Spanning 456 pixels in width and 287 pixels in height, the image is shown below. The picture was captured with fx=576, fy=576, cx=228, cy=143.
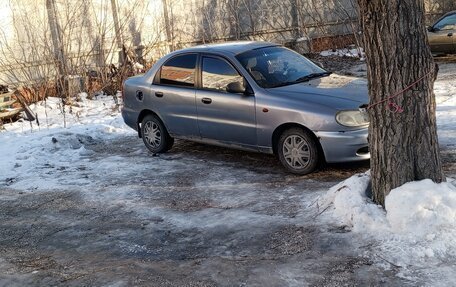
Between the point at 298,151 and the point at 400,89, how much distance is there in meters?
2.35

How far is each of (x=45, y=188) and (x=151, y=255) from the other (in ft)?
10.6

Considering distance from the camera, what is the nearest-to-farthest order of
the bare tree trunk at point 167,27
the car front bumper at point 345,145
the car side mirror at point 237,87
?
1. the car front bumper at point 345,145
2. the car side mirror at point 237,87
3. the bare tree trunk at point 167,27

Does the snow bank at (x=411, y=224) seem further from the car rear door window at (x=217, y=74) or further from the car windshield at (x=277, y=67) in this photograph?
the car rear door window at (x=217, y=74)

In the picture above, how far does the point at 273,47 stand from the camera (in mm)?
8359

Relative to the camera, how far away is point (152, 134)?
9.01 meters

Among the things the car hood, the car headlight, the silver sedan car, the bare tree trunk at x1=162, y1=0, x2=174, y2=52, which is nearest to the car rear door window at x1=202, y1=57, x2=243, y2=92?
the silver sedan car

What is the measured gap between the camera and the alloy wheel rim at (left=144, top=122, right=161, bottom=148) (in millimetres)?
8938

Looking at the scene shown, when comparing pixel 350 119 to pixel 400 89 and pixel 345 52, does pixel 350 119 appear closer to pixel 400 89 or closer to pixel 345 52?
pixel 400 89

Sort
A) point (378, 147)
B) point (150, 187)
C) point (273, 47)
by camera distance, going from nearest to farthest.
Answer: point (378, 147) < point (150, 187) < point (273, 47)

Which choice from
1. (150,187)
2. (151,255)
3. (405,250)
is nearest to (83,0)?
(150,187)

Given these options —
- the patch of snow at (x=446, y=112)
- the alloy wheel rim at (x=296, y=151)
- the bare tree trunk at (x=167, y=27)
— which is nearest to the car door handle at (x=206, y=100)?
the alloy wheel rim at (x=296, y=151)

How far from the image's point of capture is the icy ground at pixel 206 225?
443 centimetres

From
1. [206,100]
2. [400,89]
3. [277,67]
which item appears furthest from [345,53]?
[400,89]

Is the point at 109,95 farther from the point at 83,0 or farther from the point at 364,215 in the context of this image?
the point at 364,215
